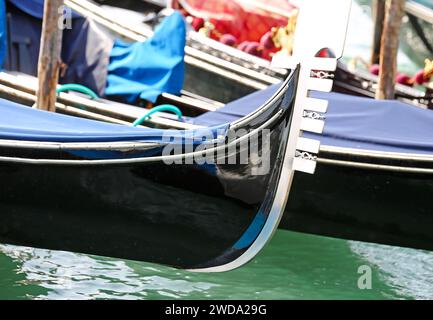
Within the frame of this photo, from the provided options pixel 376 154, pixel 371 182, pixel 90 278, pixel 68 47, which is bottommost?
pixel 90 278

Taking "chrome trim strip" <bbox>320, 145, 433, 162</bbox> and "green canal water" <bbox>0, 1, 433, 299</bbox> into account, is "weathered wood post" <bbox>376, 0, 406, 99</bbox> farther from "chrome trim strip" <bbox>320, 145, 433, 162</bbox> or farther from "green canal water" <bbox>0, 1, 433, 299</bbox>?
"chrome trim strip" <bbox>320, 145, 433, 162</bbox>

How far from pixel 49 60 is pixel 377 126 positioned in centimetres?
193

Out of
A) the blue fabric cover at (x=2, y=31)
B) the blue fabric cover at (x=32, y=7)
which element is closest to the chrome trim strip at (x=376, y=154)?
the blue fabric cover at (x=2, y=31)

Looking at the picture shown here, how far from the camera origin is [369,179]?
456cm

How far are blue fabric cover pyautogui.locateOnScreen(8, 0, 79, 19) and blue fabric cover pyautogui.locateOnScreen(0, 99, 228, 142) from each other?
7.87 feet

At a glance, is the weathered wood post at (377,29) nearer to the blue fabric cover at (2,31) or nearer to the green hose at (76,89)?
the green hose at (76,89)

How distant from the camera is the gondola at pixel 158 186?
356 centimetres

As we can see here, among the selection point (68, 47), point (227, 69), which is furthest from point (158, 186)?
point (227, 69)

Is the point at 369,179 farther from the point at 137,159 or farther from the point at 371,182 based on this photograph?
the point at 137,159

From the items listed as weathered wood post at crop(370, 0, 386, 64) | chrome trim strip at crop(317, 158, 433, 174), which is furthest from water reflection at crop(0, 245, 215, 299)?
weathered wood post at crop(370, 0, 386, 64)

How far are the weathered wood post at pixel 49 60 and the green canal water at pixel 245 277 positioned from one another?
101 centimetres

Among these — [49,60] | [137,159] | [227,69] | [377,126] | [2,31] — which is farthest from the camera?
[227,69]
